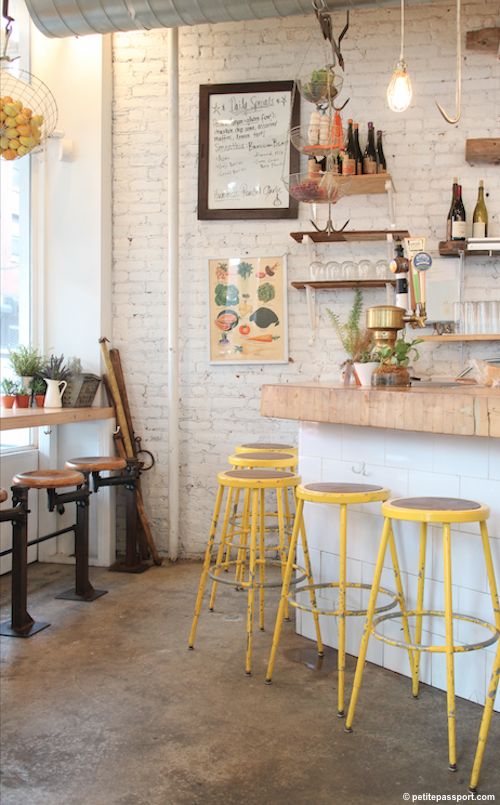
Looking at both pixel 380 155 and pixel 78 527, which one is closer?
pixel 78 527

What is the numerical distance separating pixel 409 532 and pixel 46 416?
2110 mm

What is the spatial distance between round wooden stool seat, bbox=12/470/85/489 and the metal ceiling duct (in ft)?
8.42

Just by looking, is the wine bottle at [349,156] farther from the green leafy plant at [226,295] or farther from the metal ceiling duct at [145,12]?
the green leafy plant at [226,295]

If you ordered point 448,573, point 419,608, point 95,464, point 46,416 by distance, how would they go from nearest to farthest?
point 448,573 < point 419,608 < point 46,416 < point 95,464

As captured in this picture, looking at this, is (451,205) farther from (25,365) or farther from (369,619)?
(369,619)

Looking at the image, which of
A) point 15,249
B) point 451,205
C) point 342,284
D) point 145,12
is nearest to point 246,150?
point 145,12

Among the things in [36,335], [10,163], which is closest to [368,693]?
[36,335]

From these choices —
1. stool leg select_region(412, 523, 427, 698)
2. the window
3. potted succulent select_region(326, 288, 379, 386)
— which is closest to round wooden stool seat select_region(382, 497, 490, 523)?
stool leg select_region(412, 523, 427, 698)

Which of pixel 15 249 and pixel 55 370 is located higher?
pixel 15 249

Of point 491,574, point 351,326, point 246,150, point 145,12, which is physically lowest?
point 491,574

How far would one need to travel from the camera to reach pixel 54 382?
459 cm

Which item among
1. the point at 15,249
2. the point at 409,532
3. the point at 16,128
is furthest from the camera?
the point at 15,249

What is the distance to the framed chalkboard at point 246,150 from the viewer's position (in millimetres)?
4820

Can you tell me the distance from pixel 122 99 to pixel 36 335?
1.64m
